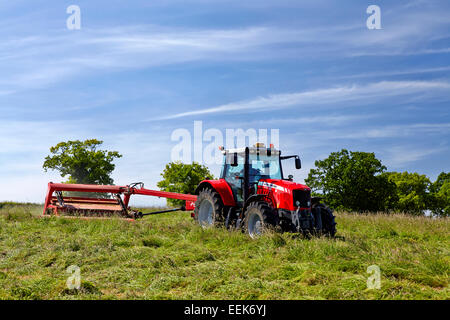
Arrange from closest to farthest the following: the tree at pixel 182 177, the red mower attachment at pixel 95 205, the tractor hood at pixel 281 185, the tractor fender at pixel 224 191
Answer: the tractor hood at pixel 281 185
the tractor fender at pixel 224 191
the red mower attachment at pixel 95 205
the tree at pixel 182 177

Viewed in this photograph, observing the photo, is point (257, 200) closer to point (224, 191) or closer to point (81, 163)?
point (224, 191)

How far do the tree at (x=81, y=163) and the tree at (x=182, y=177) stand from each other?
888 centimetres

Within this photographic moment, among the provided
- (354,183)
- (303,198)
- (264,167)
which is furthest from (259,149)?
(354,183)

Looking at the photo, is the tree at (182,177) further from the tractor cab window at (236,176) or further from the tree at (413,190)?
the tractor cab window at (236,176)

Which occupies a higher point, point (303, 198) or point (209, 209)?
point (303, 198)

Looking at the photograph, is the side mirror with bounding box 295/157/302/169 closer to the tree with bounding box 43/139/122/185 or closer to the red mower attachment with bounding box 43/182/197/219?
the red mower attachment with bounding box 43/182/197/219

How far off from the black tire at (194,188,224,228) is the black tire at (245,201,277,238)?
1206 millimetres

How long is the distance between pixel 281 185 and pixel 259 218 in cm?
99

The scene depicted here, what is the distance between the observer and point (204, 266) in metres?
7.69

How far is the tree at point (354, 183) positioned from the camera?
97.0 feet

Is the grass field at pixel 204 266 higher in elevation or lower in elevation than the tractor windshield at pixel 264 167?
lower

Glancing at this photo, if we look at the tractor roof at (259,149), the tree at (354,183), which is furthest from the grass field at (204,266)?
the tree at (354,183)

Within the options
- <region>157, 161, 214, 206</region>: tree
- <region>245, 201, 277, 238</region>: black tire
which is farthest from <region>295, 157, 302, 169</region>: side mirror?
<region>157, 161, 214, 206</region>: tree

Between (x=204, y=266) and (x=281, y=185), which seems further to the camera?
(x=281, y=185)
